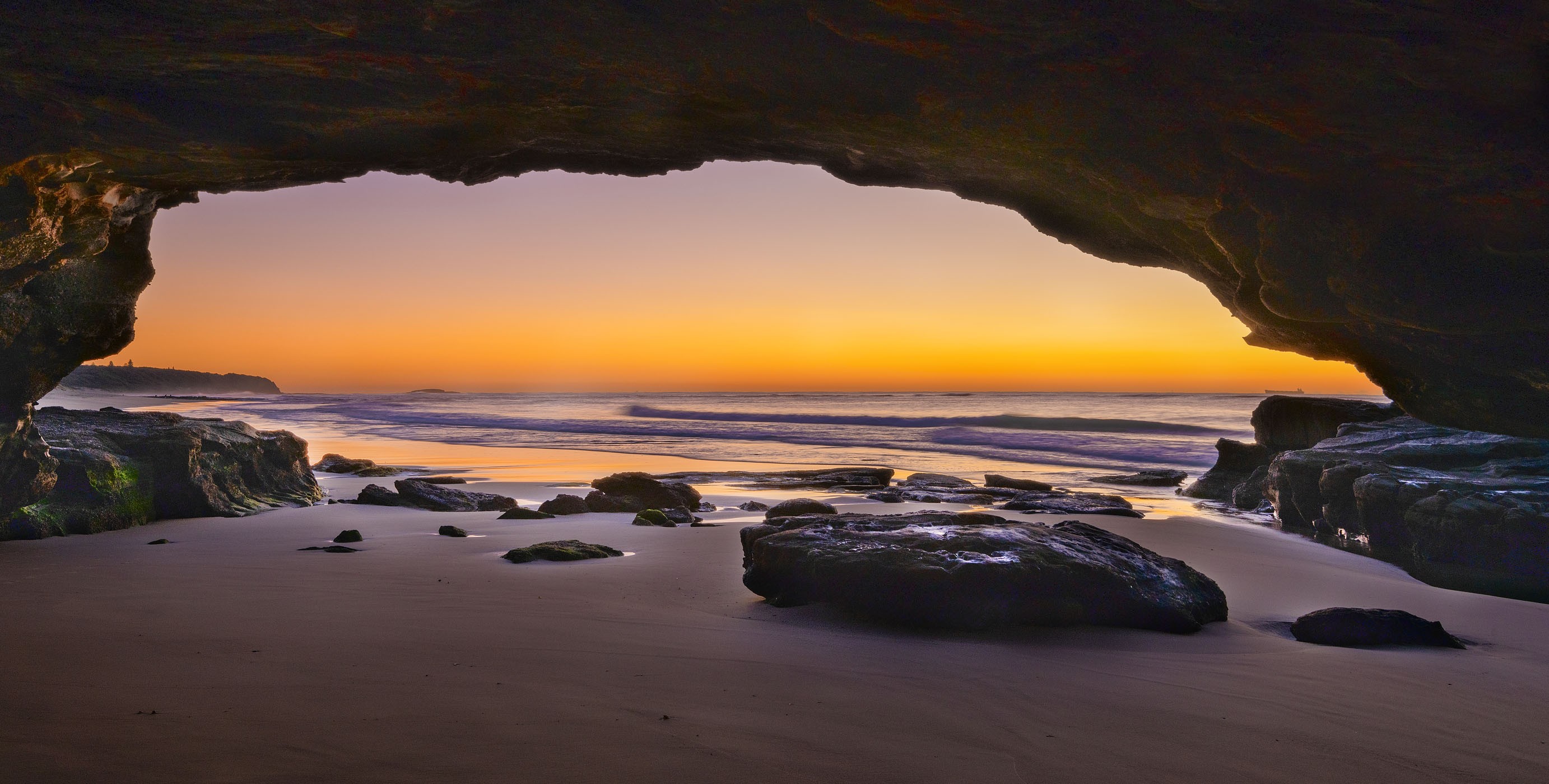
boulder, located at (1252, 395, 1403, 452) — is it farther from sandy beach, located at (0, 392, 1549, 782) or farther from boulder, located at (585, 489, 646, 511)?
boulder, located at (585, 489, 646, 511)

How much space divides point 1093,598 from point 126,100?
587 cm

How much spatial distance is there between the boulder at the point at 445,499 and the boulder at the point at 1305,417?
426 inches

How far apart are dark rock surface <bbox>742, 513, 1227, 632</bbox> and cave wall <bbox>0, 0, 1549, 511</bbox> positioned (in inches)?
74.9

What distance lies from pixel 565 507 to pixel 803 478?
531cm

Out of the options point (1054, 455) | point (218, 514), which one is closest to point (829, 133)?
point (218, 514)

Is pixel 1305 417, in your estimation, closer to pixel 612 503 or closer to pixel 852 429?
pixel 612 503

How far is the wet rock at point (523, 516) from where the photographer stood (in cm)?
891

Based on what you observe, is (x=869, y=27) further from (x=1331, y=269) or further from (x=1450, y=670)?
(x=1450, y=670)

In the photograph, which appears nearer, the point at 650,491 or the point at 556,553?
the point at 556,553

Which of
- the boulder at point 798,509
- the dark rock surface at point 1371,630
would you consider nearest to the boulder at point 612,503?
the boulder at point 798,509

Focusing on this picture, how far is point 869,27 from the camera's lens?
3639 mm

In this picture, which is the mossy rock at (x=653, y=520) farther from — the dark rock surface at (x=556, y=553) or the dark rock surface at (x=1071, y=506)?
the dark rock surface at (x=1071, y=506)

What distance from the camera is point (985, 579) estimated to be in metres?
4.57

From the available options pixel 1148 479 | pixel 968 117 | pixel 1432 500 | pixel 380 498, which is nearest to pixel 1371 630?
pixel 968 117
